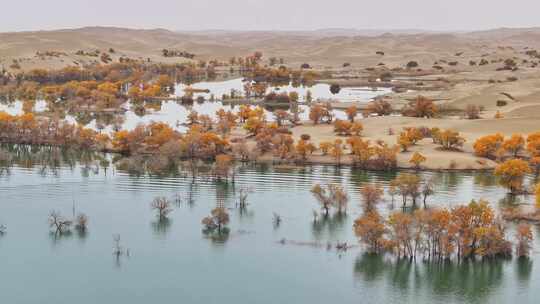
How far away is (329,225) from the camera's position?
37406mm

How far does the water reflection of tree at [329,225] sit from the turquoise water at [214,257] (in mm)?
90

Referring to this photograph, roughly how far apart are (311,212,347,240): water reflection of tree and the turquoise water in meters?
0.09

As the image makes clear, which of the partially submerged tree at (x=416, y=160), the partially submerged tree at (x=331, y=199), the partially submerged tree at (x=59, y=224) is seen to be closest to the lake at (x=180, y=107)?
the partially submerged tree at (x=416, y=160)

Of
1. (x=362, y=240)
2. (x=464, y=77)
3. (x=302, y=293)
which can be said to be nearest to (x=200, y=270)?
(x=302, y=293)

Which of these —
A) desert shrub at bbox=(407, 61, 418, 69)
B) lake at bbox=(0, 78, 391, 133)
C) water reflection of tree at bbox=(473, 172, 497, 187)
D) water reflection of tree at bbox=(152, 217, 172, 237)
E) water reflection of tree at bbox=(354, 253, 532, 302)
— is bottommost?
water reflection of tree at bbox=(354, 253, 532, 302)

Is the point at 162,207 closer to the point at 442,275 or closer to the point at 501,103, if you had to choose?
the point at 442,275

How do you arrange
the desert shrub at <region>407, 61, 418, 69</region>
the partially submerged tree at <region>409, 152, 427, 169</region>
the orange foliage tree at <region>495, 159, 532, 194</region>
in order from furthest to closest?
the desert shrub at <region>407, 61, 418, 69</region> < the partially submerged tree at <region>409, 152, 427, 169</region> < the orange foliage tree at <region>495, 159, 532, 194</region>

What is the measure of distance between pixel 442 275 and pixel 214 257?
8898mm

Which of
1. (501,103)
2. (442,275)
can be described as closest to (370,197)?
(442,275)

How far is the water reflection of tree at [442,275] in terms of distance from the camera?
2995 centimetres

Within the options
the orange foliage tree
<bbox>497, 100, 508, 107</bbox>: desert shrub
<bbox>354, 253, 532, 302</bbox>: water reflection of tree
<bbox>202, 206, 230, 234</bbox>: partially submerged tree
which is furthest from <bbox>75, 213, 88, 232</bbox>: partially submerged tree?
<bbox>497, 100, 508, 107</bbox>: desert shrub

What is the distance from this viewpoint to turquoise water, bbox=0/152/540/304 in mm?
29516

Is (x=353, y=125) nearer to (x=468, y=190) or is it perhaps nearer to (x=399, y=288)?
A: (x=468, y=190)

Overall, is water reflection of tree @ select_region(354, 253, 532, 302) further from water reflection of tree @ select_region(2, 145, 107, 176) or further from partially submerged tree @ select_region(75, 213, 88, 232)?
water reflection of tree @ select_region(2, 145, 107, 176)
